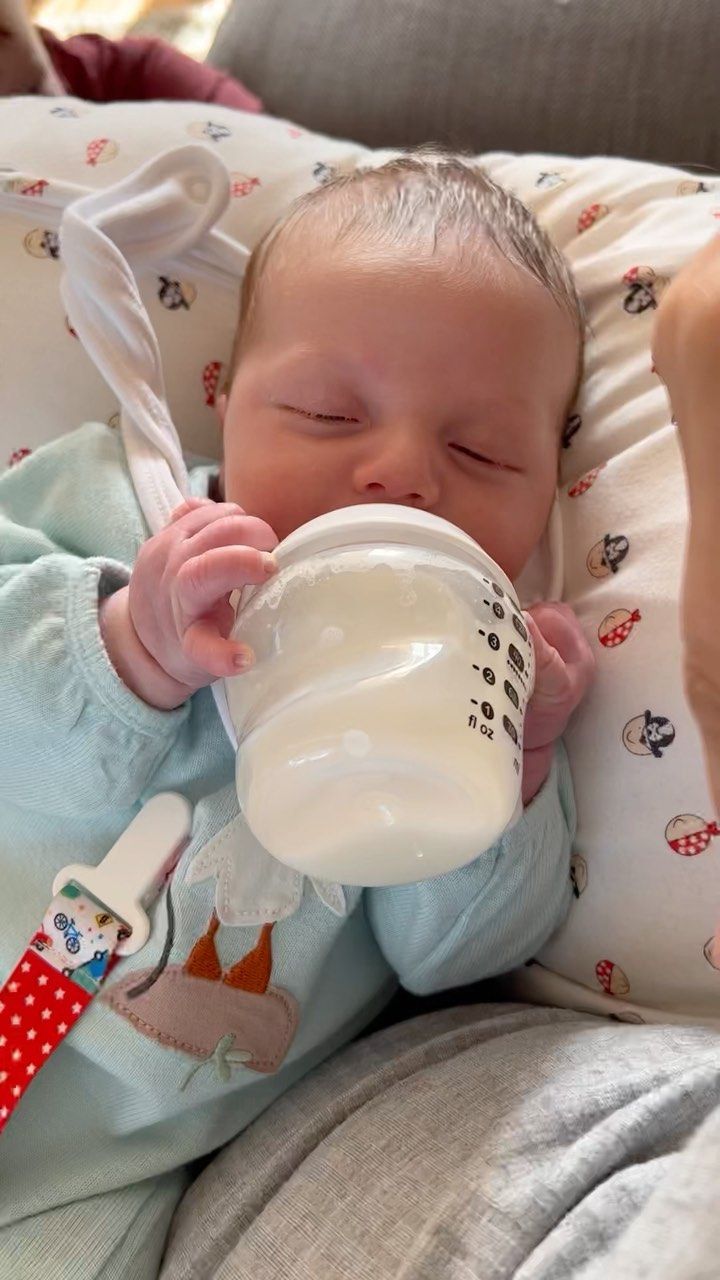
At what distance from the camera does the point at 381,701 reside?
51 cm

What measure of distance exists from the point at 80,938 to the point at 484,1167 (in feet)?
1.13

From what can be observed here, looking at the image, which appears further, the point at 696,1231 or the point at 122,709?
the point at 122,709

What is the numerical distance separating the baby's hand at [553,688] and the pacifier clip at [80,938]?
0.93ft

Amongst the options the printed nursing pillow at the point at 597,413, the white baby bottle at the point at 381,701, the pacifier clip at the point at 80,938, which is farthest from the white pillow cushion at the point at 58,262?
the white baby bottle at the point at 381,701

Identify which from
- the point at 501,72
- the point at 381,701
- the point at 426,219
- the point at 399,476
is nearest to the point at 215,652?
the point at 381,701

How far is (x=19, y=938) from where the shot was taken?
82cm

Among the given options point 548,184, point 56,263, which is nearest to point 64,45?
point 56,263

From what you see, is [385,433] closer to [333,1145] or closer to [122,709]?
[122,709]

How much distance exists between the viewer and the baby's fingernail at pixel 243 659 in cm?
58

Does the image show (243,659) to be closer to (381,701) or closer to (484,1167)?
(381,701)

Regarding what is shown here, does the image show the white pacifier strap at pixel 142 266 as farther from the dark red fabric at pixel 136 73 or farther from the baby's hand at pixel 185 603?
the dark red fabric at pixel 136 73

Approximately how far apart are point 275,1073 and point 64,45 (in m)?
1.58

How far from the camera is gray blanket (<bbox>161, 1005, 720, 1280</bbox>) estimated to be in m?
0.54

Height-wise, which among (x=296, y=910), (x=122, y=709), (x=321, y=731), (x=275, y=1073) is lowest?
(x=275, y=1073)
